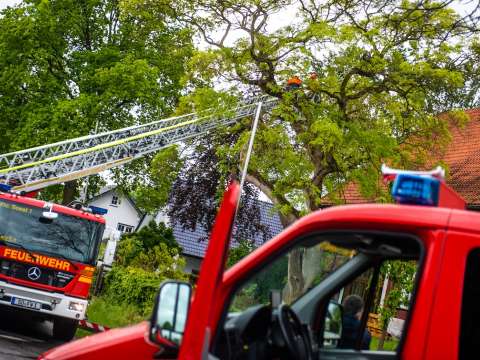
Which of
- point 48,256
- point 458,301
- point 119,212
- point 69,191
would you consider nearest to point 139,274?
point 48,256

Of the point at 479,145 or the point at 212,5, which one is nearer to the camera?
the point at 212,5

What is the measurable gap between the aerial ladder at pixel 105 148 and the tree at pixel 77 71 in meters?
5.50

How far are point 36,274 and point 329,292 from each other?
10591mm

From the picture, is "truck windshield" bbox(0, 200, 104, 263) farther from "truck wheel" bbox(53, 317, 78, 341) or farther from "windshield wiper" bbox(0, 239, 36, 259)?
"truck wheel" bbox(53, 317, 78, 341)

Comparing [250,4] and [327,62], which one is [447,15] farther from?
[250,4]

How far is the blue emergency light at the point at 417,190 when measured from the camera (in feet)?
10.2

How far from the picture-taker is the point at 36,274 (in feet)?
44.2

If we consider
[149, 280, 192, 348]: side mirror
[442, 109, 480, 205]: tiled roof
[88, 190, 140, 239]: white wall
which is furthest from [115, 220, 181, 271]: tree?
[88, 190, 140, 239]: white wall

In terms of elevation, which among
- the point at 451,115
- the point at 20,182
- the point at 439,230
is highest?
the point at 451,115

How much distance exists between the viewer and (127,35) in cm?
3416

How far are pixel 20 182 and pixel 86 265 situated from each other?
7117 millimetres

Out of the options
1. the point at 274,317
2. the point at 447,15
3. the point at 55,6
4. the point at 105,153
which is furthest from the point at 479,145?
the point at 274,317

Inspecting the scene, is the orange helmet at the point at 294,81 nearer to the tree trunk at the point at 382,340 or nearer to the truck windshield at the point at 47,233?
the truck windshield at the point at 47,233

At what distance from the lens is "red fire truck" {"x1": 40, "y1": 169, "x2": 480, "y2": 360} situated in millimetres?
2840
